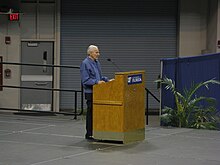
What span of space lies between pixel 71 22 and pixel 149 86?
12.7 feet

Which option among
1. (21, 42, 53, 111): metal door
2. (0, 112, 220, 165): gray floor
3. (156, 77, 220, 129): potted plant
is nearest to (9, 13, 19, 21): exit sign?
(21, 42, 53, 111): metal door

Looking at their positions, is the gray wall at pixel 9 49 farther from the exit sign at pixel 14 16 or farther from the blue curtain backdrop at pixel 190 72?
the blue curtain backdrop at pixel 190 72

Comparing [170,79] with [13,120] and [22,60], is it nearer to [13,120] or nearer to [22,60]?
[13,120]

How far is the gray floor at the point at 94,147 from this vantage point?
8688 millimetres

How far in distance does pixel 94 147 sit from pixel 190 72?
4.85m

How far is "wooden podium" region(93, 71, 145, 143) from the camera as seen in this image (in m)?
9.97

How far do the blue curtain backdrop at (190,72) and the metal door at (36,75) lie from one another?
7.01 m

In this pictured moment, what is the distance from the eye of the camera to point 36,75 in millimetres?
19938

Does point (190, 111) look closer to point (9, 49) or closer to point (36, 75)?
point (36, 75)

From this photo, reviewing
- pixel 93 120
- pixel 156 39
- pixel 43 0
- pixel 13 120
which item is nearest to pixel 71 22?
pixel 43 0

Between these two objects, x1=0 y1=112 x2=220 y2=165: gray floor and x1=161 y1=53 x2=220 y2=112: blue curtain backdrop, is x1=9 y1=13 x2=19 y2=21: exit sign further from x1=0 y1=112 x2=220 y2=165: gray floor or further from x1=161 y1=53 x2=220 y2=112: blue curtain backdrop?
x1=161 y1=53 x2=220 y2=112: blue curtain backdrop

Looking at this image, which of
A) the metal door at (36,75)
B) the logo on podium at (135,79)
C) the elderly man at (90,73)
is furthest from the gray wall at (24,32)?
the logo on podium at (135,79)

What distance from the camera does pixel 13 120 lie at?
13852 millimetres

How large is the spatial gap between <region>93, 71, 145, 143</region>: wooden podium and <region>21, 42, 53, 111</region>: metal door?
32.3 feet
